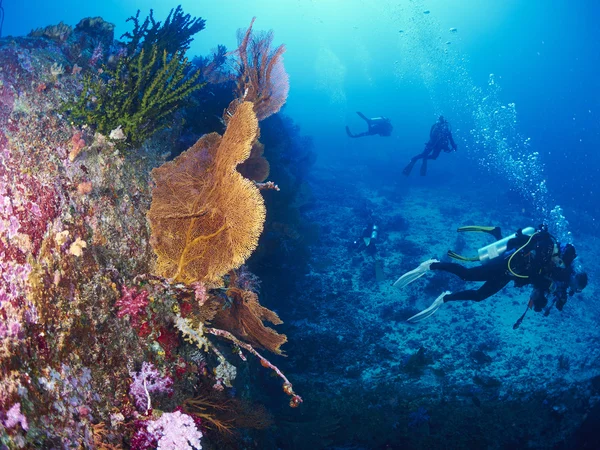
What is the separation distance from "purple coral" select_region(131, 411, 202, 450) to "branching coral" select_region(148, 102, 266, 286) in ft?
4.03

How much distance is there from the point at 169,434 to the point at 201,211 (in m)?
1.97

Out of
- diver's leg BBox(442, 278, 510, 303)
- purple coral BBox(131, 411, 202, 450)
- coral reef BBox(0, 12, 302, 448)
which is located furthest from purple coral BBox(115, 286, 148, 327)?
diver's leg BBox(442, 278, 510, 303)

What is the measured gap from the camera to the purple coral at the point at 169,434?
2.58 meters

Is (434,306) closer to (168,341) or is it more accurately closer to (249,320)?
(249,320)

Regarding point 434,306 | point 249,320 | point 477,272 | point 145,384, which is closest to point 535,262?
point 477,272

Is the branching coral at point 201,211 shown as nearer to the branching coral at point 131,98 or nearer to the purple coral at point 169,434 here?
the branching coral at point 131,98

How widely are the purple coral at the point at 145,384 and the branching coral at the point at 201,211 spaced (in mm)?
887

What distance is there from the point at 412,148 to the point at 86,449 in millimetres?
41970

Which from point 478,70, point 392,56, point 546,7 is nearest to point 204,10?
point 392,56

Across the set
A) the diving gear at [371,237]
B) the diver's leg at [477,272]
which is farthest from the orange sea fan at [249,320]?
the diving gear at [371,237]

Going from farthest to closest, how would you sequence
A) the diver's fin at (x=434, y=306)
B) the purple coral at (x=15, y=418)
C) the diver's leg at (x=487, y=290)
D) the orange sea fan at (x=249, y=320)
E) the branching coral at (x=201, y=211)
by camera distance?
the diver's fin at (x=434, y=306) → the diver's leg at (x=487, y=290) → the orange sea fan at (x=249, y=320) → the branching coral at (x=201, y=211) → the purple coral at (x=15, y=418)

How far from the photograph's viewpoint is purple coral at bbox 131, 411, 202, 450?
2584 millimetres

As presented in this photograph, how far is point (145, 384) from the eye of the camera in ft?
8.95

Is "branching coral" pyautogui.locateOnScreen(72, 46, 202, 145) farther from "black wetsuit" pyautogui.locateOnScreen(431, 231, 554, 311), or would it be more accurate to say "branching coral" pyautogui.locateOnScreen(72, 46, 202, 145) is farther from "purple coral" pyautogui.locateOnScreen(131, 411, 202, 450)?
"black wetsuit" pyautogui.locateOnScreen(431, 231, 554, 311)
